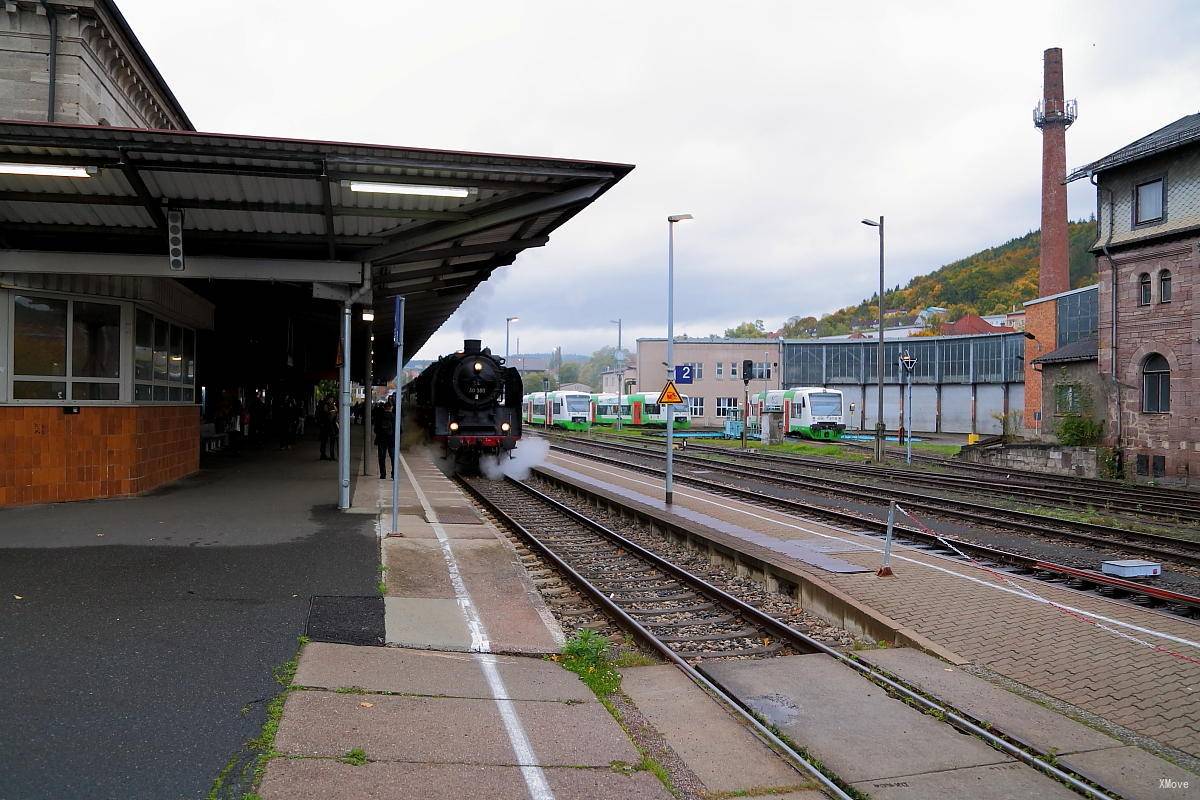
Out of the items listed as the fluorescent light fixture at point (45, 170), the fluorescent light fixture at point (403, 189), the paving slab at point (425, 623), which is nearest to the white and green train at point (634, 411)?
the fluorescent light fixture at point (403, 189)

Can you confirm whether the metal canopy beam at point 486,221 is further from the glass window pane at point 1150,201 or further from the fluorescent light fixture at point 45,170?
the glass window pane at point 1150,201

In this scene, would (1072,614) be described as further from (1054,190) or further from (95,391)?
(1054,190)

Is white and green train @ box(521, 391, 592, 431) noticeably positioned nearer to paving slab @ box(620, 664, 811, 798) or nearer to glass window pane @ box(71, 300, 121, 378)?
glass window pane @ box(71, 300, 121, 378)

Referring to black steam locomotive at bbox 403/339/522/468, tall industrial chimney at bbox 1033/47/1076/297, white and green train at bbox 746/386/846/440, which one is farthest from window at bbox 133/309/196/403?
tall industrial chimney at bbox 1033/47/1076/297

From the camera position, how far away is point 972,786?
4.36m

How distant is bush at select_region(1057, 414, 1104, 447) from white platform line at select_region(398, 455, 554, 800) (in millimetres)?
24413

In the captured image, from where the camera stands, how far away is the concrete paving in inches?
176

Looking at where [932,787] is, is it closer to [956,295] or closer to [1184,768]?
[1184,768]

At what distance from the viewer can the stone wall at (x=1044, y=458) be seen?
85.7 feet

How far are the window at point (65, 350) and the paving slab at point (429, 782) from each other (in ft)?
32.9

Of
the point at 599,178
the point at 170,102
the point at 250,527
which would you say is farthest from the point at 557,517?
the point at 170,102

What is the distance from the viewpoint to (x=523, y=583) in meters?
8.65

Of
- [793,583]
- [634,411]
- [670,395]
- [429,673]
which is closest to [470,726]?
[429,673]

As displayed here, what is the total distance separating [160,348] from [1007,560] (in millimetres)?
13562
